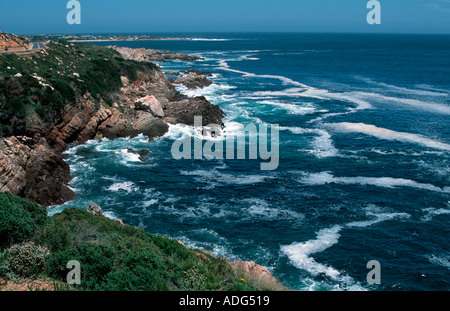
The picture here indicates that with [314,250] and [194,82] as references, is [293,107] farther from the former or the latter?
[314,250]

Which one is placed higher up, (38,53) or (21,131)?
(38,53)

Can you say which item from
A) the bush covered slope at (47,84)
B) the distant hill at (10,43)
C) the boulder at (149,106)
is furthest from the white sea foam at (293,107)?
the distant hill at (10,43)

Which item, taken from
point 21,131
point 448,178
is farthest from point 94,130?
point 448,178

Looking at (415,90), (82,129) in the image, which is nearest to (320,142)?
(82,129)

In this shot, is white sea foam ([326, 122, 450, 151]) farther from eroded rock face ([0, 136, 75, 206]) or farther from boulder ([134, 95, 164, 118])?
eroded rock face ([0, 136, 75, 206])

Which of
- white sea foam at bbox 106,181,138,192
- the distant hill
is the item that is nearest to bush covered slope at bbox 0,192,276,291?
white sea foam at bbox 106,181,138,192

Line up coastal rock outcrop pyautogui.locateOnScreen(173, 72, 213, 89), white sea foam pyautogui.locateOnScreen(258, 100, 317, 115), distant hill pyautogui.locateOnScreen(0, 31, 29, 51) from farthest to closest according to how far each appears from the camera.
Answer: coastal rock outcrop pyautogui.locateOnScreen(173, 72, 213, 89), white sea foam pyautogui.locateOnScreen(258, 100, 317, 115), distant hill pyautogui.locateOnScreen(0, 31, 29, 51)

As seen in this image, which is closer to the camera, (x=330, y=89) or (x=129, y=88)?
(x=129, y=88)
